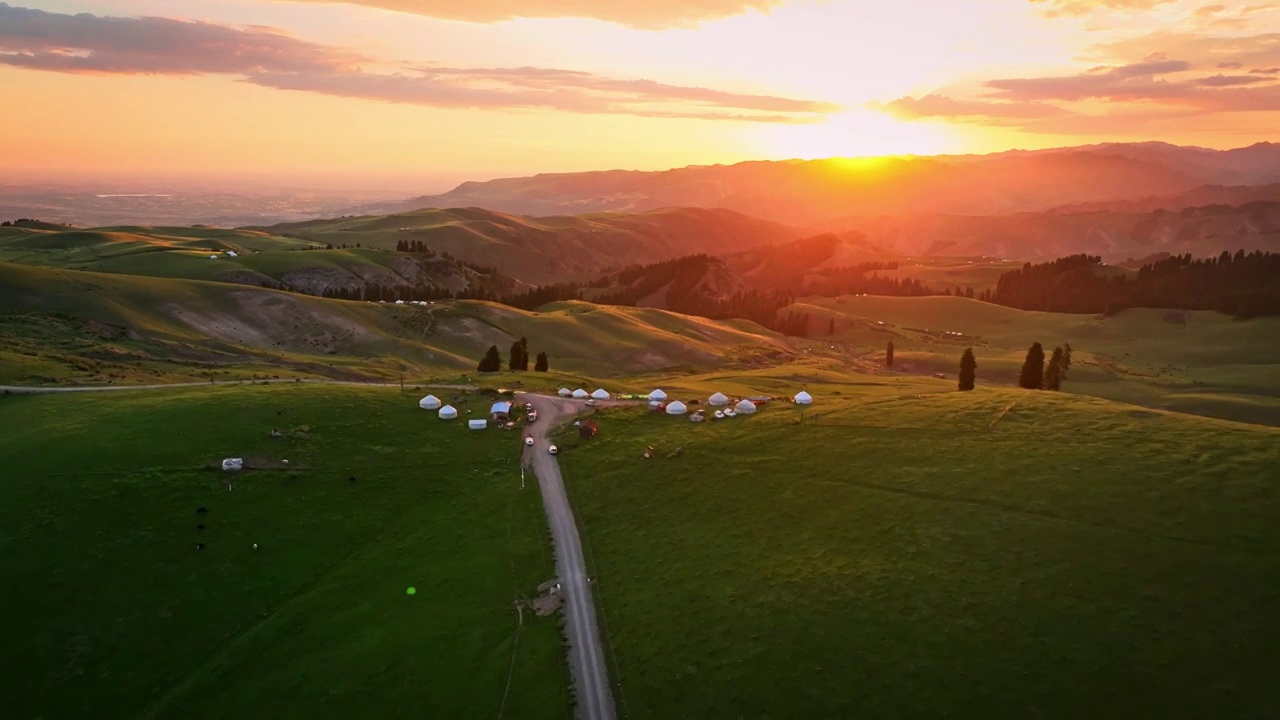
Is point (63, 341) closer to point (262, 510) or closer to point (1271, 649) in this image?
point (262, 510)

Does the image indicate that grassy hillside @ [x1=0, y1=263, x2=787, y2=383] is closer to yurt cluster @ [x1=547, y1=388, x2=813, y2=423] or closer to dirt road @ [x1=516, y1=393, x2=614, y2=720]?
yurt cluster @ [x1=547, y1=388, x2=813, y2=423]

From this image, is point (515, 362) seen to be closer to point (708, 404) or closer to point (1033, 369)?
point (708, 404)

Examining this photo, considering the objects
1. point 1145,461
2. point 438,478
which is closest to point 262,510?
point 438,478

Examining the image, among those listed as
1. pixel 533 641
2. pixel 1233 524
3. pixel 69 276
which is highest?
pixel 69 276

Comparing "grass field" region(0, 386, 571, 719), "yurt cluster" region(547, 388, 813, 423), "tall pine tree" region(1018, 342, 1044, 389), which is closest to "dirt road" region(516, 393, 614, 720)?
"grass field" region(0, 386, 571, 719)

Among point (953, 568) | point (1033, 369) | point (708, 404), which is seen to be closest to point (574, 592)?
point (953, 568)

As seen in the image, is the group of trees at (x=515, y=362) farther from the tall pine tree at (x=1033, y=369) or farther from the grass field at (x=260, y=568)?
the tall pine tree at (x=1033, y=369)
